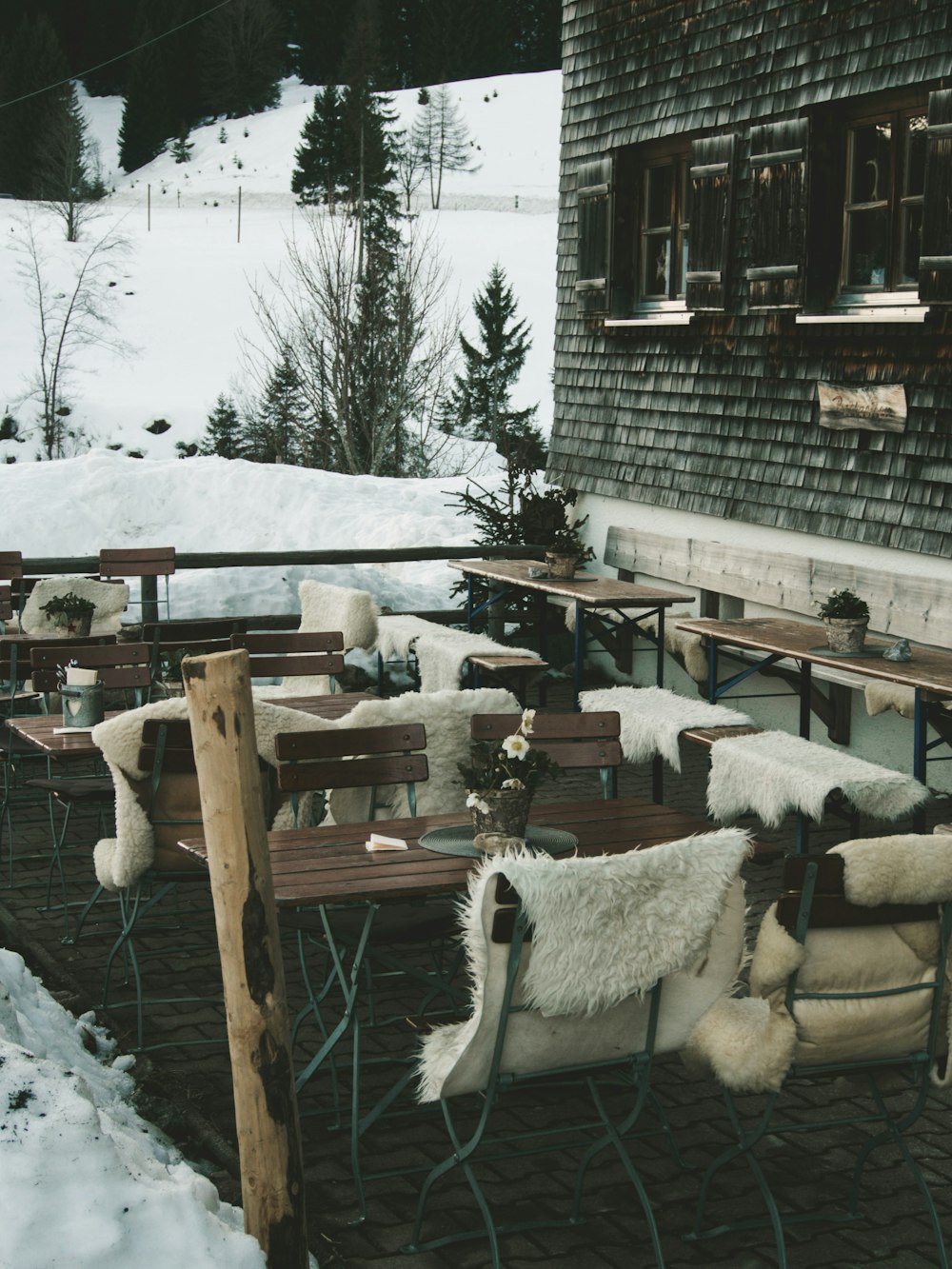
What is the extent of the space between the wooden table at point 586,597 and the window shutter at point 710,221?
71.2 inches

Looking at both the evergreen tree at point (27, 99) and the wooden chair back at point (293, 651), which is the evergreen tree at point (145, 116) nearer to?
the evergreen tree at point (27, 99)

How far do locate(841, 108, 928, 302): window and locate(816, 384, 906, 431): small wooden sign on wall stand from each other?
53cm

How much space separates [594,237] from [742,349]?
7.07ft

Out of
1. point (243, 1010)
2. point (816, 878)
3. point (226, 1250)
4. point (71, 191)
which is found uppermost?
point (71, 191)

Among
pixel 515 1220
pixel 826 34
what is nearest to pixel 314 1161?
pixel 515 1220

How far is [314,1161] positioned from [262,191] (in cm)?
7886

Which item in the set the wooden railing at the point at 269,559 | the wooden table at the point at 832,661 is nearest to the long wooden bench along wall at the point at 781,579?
the wooden table at the point at 832,661

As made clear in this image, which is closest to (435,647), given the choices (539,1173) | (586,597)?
(586,597)

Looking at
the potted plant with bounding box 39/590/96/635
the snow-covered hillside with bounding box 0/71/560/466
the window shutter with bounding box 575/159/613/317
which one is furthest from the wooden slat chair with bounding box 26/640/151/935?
the snow-covered hillside with bounding box 0/71/560/466

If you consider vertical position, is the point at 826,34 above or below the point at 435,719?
above

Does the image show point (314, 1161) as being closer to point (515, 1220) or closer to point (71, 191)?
point (515, 1220)

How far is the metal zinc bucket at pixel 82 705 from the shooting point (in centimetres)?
630

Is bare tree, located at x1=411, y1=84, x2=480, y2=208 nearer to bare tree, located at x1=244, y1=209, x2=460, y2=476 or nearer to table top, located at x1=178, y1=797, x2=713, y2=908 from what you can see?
bare tree, located at x1=244, y1=209, x2=460, y2=476

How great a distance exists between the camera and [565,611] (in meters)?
11.9
